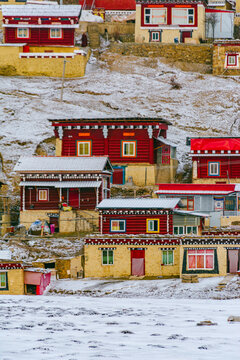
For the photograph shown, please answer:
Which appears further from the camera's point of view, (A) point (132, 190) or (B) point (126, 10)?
(B) point (126, 10)

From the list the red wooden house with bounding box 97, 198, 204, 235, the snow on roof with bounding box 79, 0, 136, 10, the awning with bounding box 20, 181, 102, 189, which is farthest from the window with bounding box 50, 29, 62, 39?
the red wooden house with bounding box 97, 198, 204, 235

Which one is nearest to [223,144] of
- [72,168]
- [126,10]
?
[72,168]

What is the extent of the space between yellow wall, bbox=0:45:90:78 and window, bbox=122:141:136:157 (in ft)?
89.5

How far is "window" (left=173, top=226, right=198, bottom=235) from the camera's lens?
170ft

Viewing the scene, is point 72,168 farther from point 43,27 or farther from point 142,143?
point 43,27

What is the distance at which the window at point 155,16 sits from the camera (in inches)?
3942

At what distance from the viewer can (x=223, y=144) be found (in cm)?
6694

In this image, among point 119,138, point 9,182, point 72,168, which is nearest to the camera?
point 72,168

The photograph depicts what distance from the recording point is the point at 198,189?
6191 cm

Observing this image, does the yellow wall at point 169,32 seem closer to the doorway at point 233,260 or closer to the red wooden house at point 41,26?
the red wooden house at point 41,26

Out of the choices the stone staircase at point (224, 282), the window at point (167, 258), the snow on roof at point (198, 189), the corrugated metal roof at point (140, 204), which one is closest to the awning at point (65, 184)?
the corrugated metal roof at point (140, 204)

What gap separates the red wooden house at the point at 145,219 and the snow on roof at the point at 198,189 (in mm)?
9576

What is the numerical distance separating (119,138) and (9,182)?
36.3 feet

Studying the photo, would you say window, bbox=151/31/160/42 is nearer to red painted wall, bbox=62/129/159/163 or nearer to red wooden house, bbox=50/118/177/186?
red wooden house, bbox=50/118/177/186
